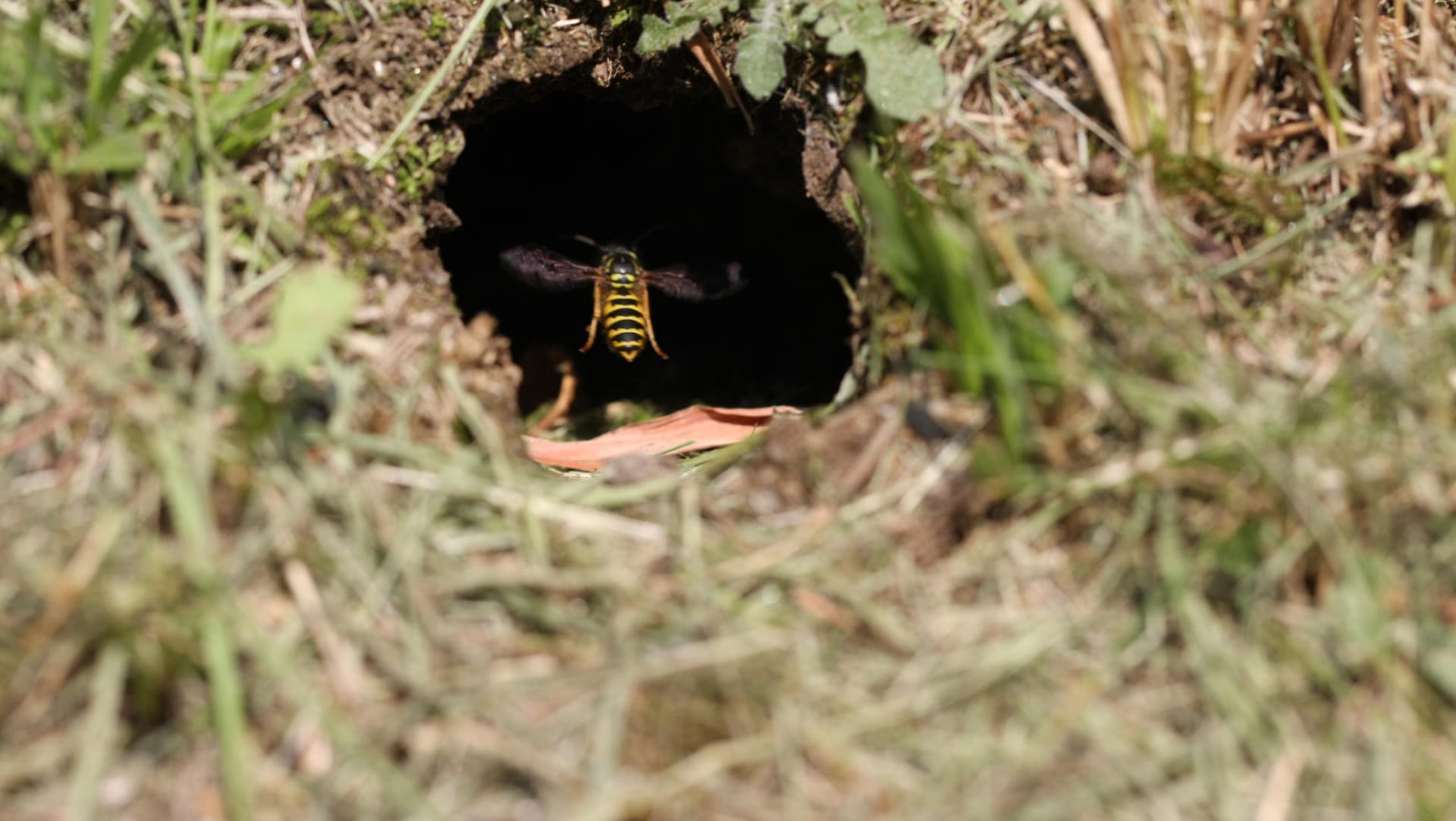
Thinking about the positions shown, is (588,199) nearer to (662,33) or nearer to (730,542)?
(662,33)

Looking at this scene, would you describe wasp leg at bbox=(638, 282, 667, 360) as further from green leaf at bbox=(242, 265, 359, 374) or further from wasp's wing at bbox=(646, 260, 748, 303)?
green leaf at bbox=(242, 265, 359, 374)

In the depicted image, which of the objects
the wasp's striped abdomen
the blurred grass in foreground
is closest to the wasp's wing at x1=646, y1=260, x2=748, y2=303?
the wasp's striped abdomen

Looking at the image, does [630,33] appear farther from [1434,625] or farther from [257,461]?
[1434,625]

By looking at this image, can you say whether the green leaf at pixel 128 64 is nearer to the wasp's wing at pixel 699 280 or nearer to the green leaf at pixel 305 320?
the green leaf at pixel 305 320

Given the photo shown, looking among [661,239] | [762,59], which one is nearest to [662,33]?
[762,59]

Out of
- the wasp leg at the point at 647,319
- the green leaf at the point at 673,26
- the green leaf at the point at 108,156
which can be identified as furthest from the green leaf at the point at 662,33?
the wasp leg at the point at 647,319

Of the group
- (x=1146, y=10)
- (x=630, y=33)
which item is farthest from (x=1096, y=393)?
(x=630, y=33)

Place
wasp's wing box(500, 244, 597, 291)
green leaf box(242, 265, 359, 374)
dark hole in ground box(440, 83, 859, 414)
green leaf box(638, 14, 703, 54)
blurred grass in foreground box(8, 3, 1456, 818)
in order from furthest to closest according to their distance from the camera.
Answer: wasp's wing box(500, 244, 597, 291)
dark hole in ground box(440, 83, 859, 414)
green leaf box(638, 14, 703, 54)
green leaf box(242, 265, 359, 374)
blurred grass in foreground box(8, 3, 1456, 818)
